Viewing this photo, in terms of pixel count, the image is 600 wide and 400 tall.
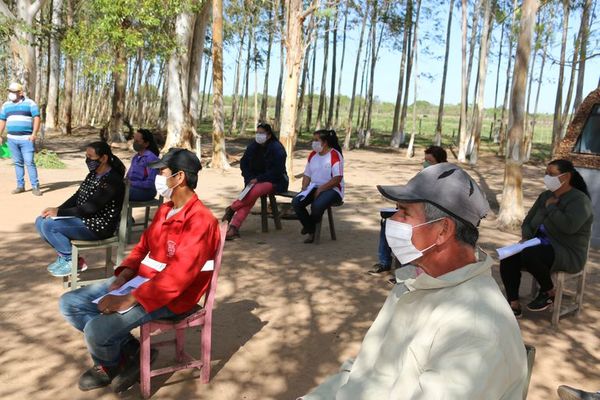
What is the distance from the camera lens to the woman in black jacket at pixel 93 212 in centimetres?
506

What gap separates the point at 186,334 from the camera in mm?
4391

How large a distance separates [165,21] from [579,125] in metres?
11.1

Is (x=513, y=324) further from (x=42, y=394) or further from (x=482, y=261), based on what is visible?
(x=42, y=394)

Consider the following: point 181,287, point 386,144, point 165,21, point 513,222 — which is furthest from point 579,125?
point 386,144

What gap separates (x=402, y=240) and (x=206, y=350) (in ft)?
6.89

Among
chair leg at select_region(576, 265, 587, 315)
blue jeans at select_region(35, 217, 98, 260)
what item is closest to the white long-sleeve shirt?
blue jeans at select_region(35, 217, 98, 260)

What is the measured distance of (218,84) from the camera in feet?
47.1

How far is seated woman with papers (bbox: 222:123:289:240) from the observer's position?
7.63m

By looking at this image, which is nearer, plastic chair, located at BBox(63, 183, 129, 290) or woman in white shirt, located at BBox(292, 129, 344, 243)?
plastic chair, located at BBox(63, 183, 129, 290)

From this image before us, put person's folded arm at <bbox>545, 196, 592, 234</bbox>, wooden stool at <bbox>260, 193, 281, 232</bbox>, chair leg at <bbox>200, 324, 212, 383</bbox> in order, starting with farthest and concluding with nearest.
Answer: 1. wooden stool at <bbox>260, 193, 281, 232</bbox>
2. person's folded arm at <bbox>545, 196, 592, 234</bbox>
3. chair leg at <bbox>200, 324, 212, 383</bbox>

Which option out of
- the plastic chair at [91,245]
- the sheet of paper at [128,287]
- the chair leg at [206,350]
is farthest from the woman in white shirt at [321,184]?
the sheet of paper at [128,287]

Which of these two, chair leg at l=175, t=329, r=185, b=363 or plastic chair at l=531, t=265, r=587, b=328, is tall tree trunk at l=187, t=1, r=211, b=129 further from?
chair leg at l=175, t=329, r=185, b=363

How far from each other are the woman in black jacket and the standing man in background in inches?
188

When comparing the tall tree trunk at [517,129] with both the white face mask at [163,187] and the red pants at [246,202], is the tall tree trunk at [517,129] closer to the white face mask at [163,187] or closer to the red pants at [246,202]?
the red pants at [246,202]
